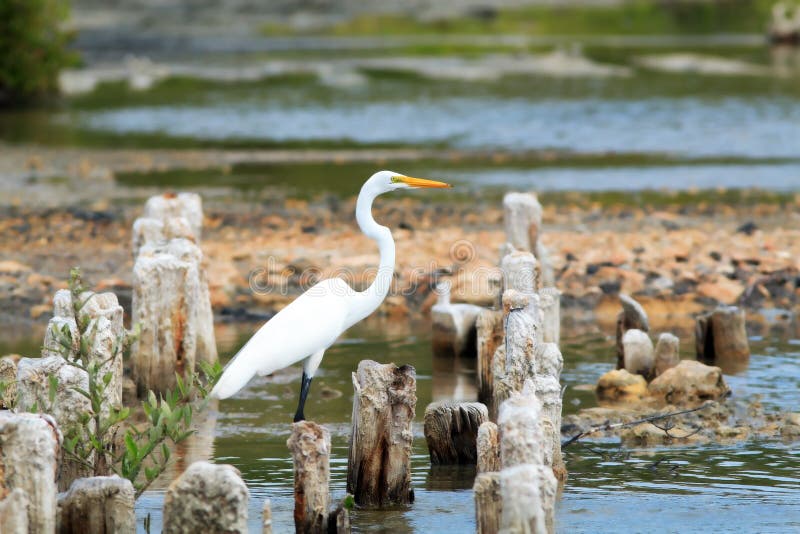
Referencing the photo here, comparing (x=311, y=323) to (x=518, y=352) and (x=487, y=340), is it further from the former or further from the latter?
(x=487, y=340)

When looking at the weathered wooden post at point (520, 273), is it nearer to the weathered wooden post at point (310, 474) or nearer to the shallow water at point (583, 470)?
the shallow water at point (583, 470)

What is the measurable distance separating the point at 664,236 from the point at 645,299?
252cm

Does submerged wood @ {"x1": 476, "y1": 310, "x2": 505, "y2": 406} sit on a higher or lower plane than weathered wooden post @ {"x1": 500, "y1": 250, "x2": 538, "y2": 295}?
lower

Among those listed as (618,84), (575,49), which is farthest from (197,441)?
(575,49)

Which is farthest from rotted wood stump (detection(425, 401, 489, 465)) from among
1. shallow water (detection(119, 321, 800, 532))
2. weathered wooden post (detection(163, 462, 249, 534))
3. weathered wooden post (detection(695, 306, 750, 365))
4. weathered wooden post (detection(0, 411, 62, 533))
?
weathered wooden post (detection(695, 306, 750, 365))

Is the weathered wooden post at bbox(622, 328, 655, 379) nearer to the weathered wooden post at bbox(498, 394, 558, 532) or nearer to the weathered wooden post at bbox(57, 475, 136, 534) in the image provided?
the weathered wooden post at bbox(498, 394, 558, 532)

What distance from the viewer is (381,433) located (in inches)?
276

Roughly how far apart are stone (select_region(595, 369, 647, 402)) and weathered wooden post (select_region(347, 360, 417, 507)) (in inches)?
117

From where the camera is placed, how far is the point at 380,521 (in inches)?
271

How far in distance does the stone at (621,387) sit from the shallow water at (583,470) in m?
0.12

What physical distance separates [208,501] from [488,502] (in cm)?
125

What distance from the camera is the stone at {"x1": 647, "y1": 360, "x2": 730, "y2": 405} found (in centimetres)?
944

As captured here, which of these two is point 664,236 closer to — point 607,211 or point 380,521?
point 607,211

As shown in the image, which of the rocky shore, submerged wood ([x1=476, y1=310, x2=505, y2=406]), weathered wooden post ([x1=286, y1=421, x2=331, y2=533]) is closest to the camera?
weathered wooden post ([x1=286, y1=421, x2=331, y2=533])
